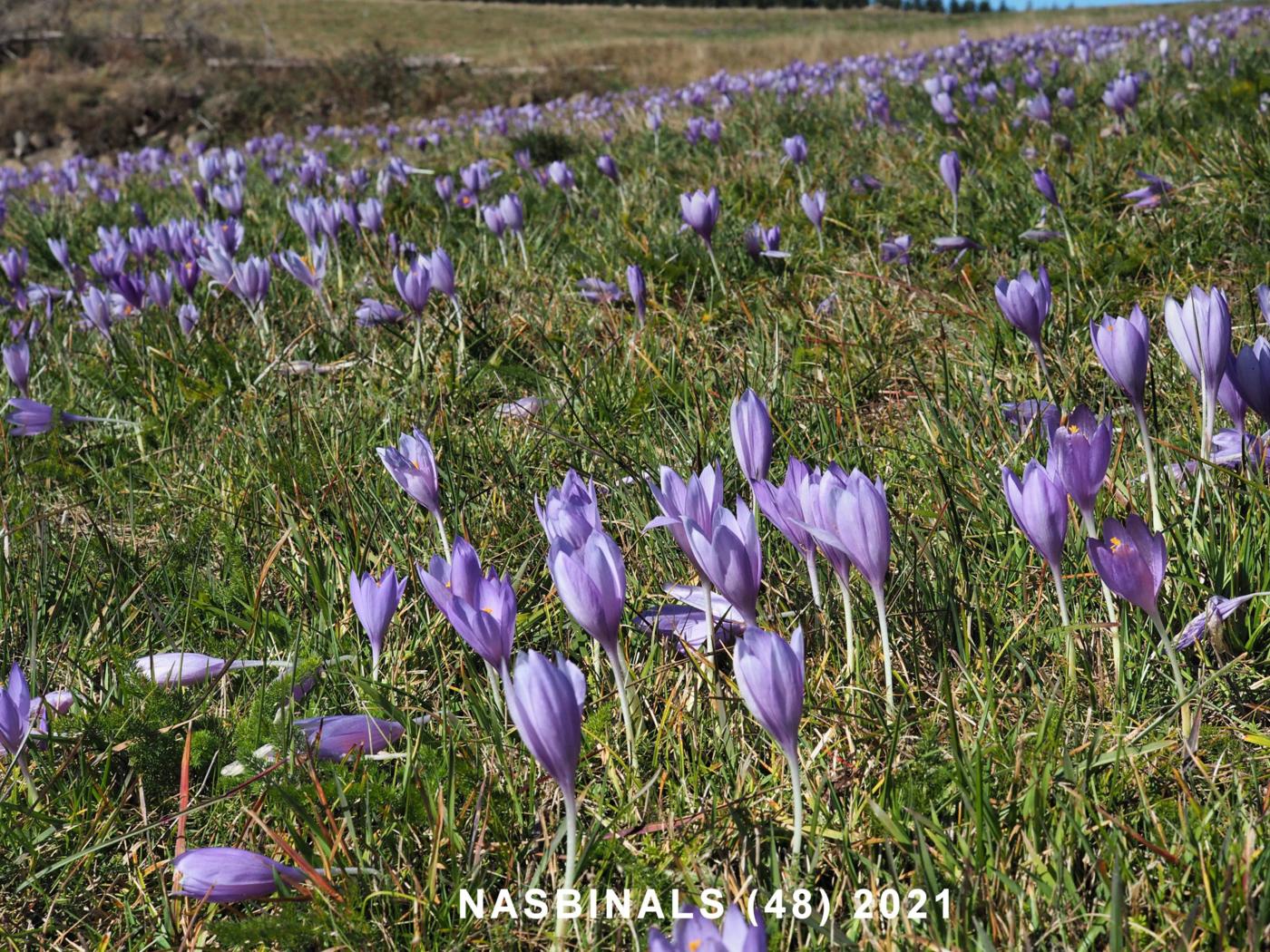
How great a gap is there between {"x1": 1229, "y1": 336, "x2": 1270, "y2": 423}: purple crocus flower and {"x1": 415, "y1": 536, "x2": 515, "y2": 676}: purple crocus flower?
125 cm

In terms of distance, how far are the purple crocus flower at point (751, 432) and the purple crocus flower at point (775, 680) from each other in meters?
0.54

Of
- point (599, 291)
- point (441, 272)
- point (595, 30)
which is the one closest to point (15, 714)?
point (441, 272)

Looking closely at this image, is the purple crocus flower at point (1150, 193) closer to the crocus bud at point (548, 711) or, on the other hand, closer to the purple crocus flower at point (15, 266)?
the crocus bud at point (548, 711)

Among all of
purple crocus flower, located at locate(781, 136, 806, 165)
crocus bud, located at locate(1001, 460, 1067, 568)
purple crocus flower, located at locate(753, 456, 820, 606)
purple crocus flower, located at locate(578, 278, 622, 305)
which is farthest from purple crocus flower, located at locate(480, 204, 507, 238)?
crocus bud, located at locate(1001, 460, 1067, 568)

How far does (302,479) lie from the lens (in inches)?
100

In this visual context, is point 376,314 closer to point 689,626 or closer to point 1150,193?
point 689,626

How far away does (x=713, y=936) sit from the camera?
0.95 metres

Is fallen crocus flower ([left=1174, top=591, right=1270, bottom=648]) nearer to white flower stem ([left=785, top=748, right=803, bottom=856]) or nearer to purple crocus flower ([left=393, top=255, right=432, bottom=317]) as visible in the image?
white flower stem ([left=785, top=748, right=803, bottom=856])

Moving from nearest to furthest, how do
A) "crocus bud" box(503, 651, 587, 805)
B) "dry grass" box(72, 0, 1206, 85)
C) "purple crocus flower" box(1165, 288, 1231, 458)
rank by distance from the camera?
"crocus bud" box(503, 651, 587, 805) < "purple crocus flower" box(1165, 288, 1231, 458) < "dry grass" box(72, 0, 1206, 85)

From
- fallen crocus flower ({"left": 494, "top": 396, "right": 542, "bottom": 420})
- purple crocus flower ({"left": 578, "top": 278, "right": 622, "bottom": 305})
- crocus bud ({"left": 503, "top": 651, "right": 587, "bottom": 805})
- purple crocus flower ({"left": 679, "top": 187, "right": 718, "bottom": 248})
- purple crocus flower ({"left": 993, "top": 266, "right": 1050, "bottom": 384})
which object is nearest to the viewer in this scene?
crocus bud ({"left": 503, "top": 651, "right": 587, "bottom": 805})

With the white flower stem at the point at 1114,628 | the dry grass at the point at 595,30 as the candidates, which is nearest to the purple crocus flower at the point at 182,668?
the white flower stem at the point at 1114,628

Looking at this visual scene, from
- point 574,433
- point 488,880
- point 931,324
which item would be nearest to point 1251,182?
point 931,324

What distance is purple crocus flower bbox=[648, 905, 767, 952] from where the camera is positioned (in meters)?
0.94

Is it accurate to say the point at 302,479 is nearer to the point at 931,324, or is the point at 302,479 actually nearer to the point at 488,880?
the point at 488,880
